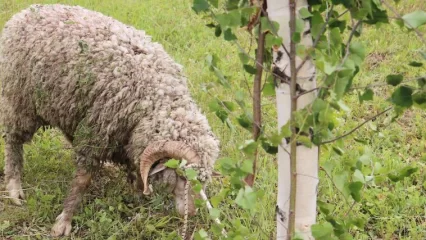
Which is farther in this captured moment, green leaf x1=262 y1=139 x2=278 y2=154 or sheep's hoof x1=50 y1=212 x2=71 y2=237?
sheep's hoof x1=50 y1=212 x2=71 y2=237

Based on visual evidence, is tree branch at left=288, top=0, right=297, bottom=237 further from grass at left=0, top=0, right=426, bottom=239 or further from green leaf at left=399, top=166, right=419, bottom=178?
grass at left=0, top=0, right=426, bottom=239

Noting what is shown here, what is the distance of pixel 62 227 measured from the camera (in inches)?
160

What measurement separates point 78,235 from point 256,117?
2.79m

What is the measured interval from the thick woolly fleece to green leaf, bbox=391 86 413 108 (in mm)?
2448

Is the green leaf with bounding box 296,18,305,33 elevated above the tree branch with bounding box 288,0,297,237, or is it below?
above

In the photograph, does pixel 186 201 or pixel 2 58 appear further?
pixel 2 58

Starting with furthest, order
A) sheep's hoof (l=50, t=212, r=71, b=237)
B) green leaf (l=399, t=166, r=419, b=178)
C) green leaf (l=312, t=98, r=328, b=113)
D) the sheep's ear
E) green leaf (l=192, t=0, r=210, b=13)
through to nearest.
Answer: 1. sheep's hoof (l=50, t=212, r=71, b=237)
2. the sheep's ear
3. green leaf (l=399, t=166, r=419, b=178)
4. green leaf (l=192, t=0, r=210, b=13)
5. green leaf (l=312, t=98, r=328, b=113)

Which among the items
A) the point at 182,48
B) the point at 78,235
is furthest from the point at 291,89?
the point at 182,48

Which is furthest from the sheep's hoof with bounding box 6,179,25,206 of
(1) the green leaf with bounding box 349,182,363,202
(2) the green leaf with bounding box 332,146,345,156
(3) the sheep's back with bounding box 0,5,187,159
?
(1) the green leaf with bounding box 349,182,363,202

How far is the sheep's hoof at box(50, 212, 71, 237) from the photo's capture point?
4043mm

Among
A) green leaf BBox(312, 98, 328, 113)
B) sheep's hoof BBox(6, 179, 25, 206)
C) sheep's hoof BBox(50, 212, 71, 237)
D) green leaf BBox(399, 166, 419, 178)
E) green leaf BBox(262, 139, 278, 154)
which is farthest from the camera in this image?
sheep's hoof BBox(6, 179, 25, 206)

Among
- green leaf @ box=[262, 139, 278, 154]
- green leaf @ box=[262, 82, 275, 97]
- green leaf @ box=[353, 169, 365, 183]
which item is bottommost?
green leaf @ box=[353, 169, 365, 183]

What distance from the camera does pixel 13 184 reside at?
179 inches

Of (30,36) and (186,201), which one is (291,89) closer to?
(186,201)
